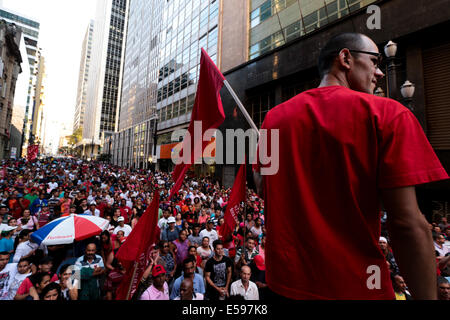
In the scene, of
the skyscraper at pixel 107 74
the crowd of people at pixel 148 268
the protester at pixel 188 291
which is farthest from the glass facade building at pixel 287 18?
the skyscraper at pixel 107 74

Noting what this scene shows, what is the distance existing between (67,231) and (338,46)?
6.20m

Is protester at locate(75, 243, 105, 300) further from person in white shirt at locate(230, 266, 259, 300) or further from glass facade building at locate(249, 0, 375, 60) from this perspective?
glass facade building at locate(249, 0, 375, 60)

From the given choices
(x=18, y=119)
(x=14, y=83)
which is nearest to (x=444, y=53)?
(x=14, y=83)

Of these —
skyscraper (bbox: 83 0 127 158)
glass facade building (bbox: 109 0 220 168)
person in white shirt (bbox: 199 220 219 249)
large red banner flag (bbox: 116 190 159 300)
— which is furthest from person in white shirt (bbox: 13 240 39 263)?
skyscraper (bbox: 83 0 127 158)

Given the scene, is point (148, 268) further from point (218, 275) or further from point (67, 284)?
point (218, 275)

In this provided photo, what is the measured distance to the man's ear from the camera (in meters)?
1.21

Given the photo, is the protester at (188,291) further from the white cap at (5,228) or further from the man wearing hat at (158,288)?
the white cap at (5,228)

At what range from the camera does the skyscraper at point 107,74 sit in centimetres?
8869

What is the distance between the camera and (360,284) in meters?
0.92

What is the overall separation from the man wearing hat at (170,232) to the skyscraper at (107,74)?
9094 centimetres

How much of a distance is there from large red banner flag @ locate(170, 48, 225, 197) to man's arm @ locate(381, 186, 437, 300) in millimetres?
2362

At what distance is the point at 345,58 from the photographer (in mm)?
1220
